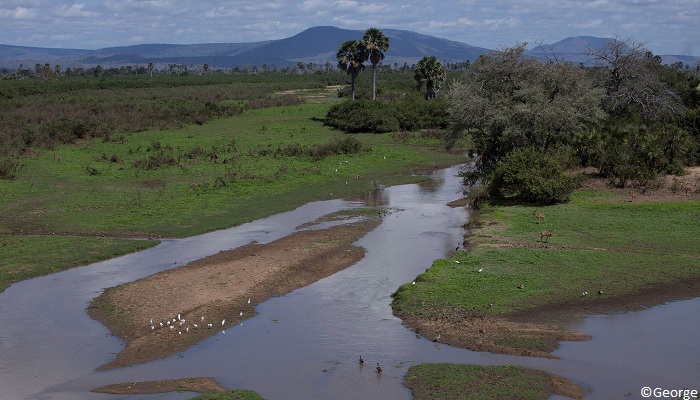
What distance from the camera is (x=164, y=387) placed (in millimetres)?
15344

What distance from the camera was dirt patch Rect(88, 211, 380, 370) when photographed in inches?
728

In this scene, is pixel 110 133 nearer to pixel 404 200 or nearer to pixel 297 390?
pixel 404 200

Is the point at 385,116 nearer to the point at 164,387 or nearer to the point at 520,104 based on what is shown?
the point at 520,104

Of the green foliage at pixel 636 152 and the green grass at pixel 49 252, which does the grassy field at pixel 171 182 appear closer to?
the green grass at pixel 49 252

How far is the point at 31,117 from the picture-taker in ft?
192

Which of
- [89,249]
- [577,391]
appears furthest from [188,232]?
[577,391]

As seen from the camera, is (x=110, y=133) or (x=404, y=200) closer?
(x=404, y=200)

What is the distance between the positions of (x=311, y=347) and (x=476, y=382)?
4.18 meters

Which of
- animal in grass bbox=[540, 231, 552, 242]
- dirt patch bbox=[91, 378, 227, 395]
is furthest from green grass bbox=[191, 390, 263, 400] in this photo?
animal in grass bbox=[540, 231, 552, 242]

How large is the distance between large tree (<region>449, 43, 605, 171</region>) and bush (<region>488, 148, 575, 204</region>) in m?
3.05

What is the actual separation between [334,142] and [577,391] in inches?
1439

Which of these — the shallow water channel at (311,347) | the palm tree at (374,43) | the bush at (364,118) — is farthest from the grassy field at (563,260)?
the palm tree at (374,43)

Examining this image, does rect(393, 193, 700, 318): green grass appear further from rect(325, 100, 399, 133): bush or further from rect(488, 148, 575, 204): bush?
rect(325, 100, 399, 133): bush

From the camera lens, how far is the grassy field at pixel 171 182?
28031mm
